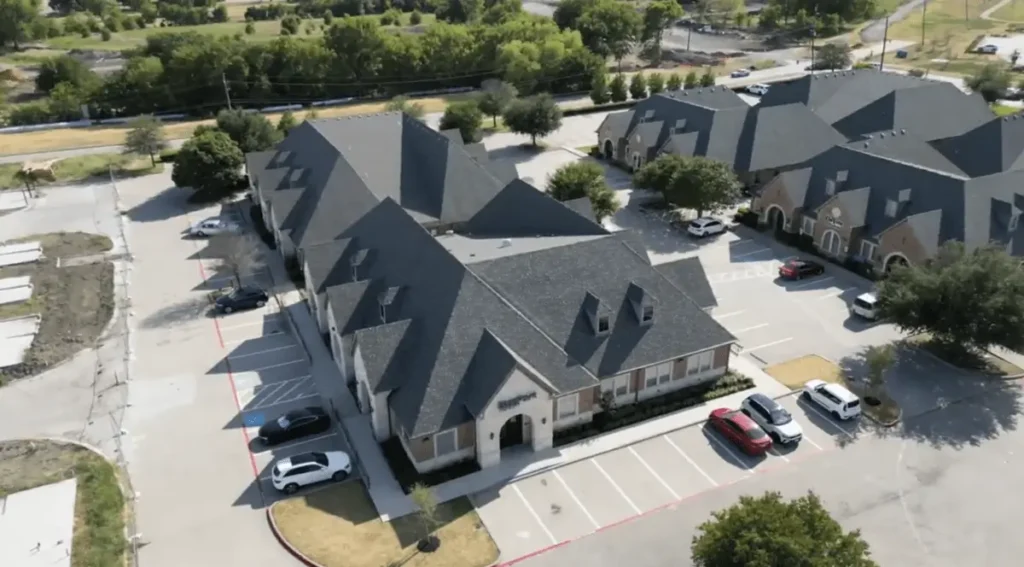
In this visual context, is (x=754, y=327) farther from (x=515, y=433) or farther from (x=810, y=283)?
(x=515, y=433)

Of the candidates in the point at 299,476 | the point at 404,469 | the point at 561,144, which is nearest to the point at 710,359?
the point at 404,469

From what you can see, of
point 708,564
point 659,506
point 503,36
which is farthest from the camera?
point 503,36

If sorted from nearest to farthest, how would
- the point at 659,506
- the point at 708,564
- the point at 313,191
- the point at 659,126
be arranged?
1. the point at 708,564
2. the point at 659,506
3. the point at 313,191
4. the point at 659,126

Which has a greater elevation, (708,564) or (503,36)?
(503,36)

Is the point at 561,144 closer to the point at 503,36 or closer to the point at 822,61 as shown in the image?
the point at 503,36

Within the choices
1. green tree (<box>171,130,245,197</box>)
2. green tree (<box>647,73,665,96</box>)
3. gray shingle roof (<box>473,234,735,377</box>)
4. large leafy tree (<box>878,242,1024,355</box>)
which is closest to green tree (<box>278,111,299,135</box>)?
green tree (<box>171,130,245,197</box>)

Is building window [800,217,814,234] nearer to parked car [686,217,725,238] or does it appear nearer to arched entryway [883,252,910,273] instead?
parked car [686,217,725,238]
